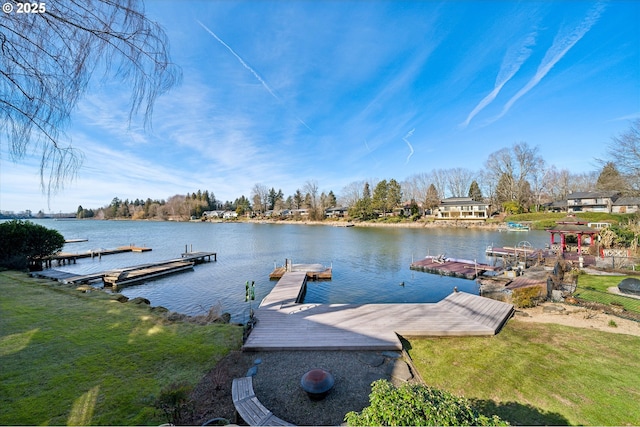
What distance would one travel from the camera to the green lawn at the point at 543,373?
526 centimetres

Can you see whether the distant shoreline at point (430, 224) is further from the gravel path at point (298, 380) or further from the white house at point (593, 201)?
the gravel path at point (298, 380)

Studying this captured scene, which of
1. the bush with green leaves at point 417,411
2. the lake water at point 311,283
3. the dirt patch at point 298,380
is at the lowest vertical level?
the lake water at point 311,283

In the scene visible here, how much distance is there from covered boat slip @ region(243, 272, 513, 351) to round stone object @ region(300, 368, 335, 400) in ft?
7.66

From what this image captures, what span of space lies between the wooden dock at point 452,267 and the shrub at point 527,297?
7610 millimetres

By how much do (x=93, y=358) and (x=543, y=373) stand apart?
11.4 m

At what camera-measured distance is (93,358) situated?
6.61 metres

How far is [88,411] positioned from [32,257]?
25489 millimetres

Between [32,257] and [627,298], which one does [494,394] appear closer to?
[627,298]

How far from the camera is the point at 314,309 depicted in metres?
11.0

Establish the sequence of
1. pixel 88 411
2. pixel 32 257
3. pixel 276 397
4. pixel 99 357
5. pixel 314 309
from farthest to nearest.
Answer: pixel 32 257, pixel 314 309, pixel 99 357, pixel 276 397, pixel 88 411

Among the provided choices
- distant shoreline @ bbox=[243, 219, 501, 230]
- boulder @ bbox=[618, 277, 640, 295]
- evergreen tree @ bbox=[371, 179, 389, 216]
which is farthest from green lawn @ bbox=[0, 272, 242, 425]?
evergreen tree @ bbox=[371, 179, 389, 216]

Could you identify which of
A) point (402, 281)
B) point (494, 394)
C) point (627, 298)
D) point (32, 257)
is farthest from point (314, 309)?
point (32, 257)

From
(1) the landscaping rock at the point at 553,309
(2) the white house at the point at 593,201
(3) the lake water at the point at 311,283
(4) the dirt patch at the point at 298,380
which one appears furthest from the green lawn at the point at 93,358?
(2) the white house at the point at 593,201

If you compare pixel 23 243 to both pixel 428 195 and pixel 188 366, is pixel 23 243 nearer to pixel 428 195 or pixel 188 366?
pixel 188 366
